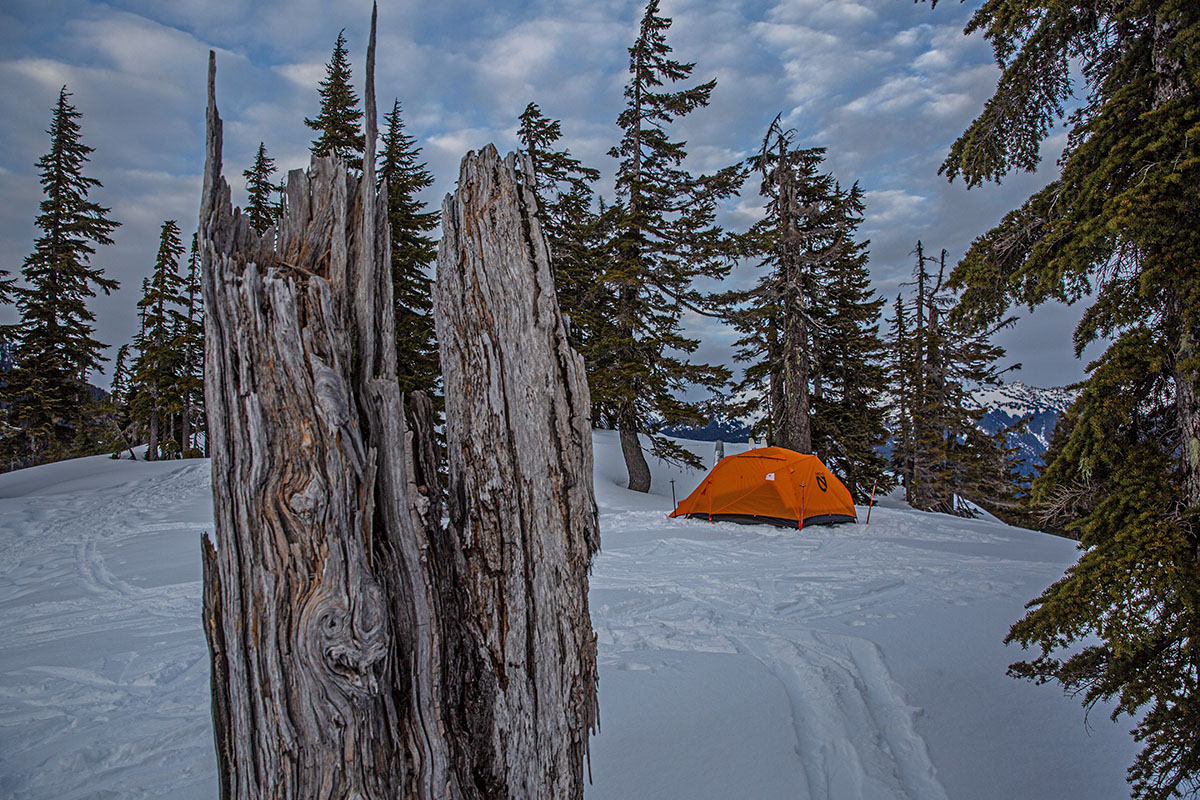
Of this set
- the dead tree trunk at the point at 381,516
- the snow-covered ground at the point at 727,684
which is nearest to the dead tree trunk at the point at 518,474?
the dead tree trunk at the point at 381,516

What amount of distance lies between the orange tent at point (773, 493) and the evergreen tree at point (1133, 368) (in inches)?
336

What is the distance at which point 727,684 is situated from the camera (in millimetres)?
4352

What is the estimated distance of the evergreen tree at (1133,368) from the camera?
2.80m

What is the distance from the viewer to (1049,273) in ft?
11.1

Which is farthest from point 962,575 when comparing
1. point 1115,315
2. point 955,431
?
point 955,431

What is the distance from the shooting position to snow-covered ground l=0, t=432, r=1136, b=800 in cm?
327

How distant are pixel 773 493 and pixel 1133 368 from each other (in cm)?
936

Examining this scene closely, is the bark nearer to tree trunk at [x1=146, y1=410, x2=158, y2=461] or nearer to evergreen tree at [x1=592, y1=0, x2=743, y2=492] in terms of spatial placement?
evergreen tree at [x1=592, y1=0, x2=743, y2=492]

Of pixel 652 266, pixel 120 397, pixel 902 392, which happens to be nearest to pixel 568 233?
pixel 652 266

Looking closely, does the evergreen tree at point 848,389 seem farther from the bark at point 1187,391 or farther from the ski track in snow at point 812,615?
the bark at point 1187,391

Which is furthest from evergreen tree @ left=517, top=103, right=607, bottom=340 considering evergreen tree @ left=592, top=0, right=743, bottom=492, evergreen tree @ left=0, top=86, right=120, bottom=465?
evergreen tree @ left=0, top=86, right=120, bottom=465

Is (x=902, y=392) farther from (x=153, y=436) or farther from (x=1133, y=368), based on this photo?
(x=153, y=436)

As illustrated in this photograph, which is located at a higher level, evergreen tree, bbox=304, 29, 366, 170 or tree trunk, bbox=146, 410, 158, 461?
evergreen tree, bbox=304, 29, 366, 170

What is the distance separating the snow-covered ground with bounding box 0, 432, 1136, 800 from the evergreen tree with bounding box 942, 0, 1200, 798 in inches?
31.4
